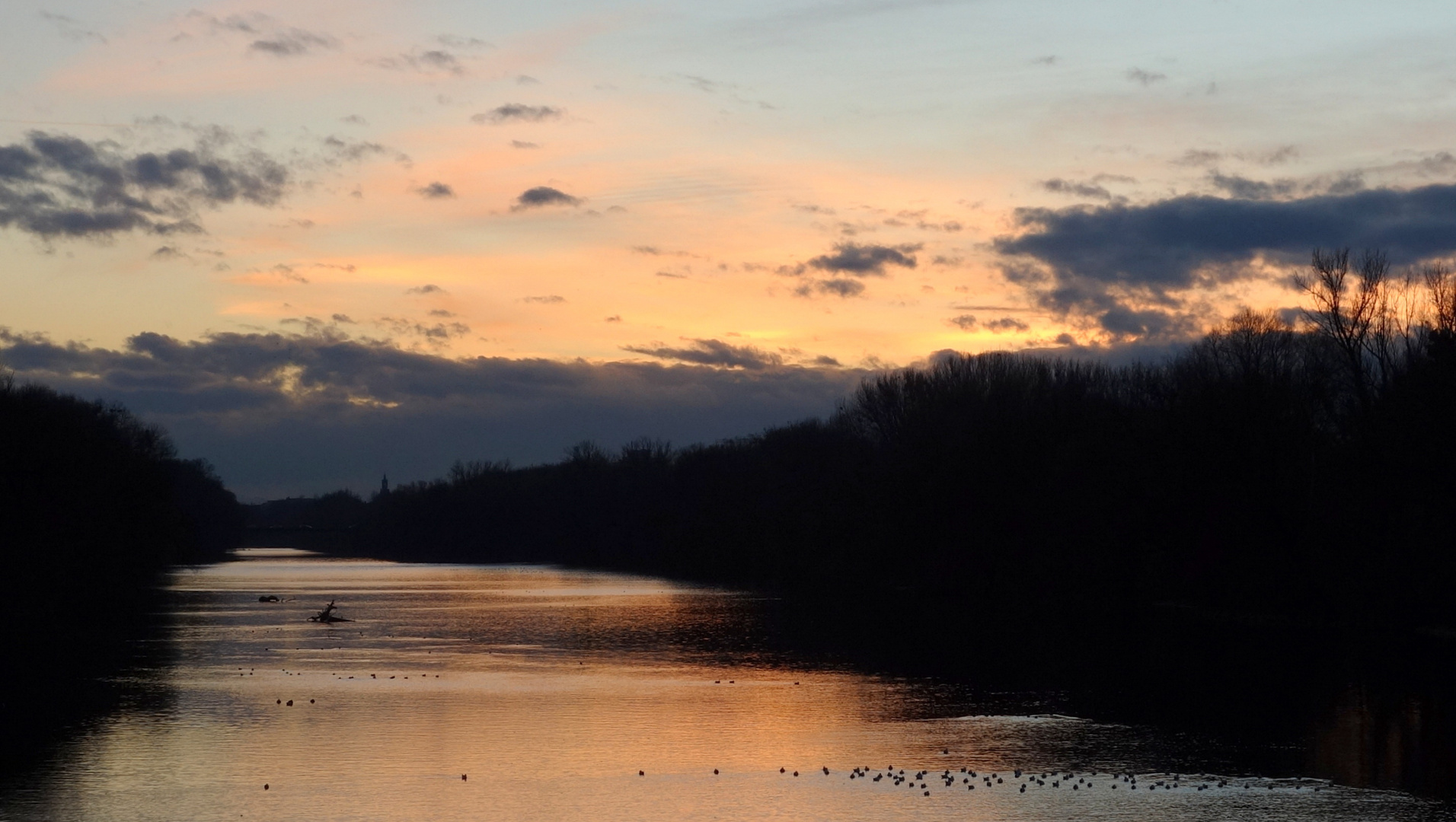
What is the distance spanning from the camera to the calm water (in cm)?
2286

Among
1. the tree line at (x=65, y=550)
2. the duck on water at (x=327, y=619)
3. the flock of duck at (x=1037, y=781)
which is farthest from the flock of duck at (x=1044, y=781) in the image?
the duck on water at (x=327, y=619)

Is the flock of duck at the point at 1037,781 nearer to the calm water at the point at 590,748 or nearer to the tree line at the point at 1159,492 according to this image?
the calm water at the point at 590,748

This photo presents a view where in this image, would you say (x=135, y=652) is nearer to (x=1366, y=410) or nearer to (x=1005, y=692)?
(x=1005, y=692)

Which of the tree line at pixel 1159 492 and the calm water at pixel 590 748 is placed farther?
the tree line at pixel 1159 492

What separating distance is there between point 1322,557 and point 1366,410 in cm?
782

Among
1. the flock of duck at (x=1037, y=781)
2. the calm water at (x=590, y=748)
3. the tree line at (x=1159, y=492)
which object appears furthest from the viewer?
the tree line at (x=1159, y=492)

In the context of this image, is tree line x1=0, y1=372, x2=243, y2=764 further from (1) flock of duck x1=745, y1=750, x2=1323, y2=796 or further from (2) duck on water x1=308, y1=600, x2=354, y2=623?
(1) flock of duck x1=745, y1=750, x2=1323, y2=796

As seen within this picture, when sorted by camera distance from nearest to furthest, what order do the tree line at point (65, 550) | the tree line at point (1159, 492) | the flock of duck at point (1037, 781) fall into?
the flock of duck at point (1037, 781) < the tree line at point (65, 550) < the tree line at point (1159, 492)

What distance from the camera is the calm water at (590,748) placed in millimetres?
22859

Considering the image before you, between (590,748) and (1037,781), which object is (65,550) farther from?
(1037,781)

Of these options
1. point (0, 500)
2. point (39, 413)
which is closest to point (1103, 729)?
point (0, 500)

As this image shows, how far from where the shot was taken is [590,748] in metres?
29.1

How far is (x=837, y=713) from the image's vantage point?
114 feet

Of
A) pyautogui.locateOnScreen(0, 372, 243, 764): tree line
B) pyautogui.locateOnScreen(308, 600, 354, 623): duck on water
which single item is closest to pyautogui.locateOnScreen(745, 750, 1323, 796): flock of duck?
pyautogui.locateOnScreen(0, 372, 243, 764): tree line
